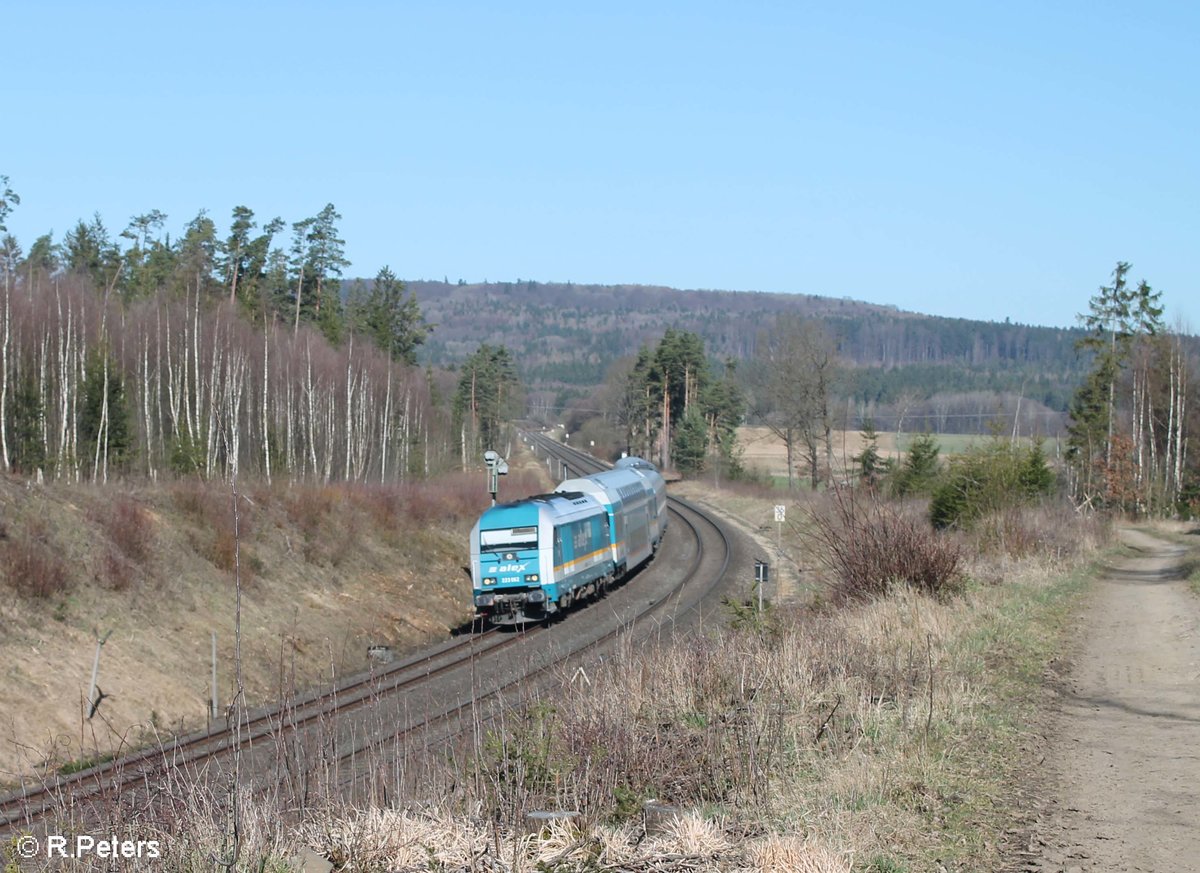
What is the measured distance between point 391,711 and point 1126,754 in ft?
35.0

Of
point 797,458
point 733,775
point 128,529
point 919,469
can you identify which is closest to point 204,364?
point 128,529

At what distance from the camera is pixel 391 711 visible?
16.7 metres

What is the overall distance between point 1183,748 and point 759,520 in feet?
150

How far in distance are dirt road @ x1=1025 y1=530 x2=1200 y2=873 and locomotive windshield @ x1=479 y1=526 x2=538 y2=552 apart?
40.9ft

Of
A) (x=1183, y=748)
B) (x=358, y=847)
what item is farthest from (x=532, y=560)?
(x=358, y=847)

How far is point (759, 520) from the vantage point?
54969 millimetres

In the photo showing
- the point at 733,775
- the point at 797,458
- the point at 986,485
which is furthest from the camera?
the point at 797,458

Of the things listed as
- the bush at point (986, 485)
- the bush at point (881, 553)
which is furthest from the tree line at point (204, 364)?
the bush at point (986, 485)

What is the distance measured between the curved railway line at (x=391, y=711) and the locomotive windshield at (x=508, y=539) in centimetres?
199

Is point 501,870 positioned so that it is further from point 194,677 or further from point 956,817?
point 194,677

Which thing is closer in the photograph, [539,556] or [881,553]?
[881,553]

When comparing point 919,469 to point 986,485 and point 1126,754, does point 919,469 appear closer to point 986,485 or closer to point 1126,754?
point 986,485

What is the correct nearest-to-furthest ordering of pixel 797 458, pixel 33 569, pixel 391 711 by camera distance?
pixel 391 711
pixel 33 569
pixel 797 458

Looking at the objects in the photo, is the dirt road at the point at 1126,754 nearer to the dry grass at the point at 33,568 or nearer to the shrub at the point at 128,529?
the dry grass at the point at 33,568
